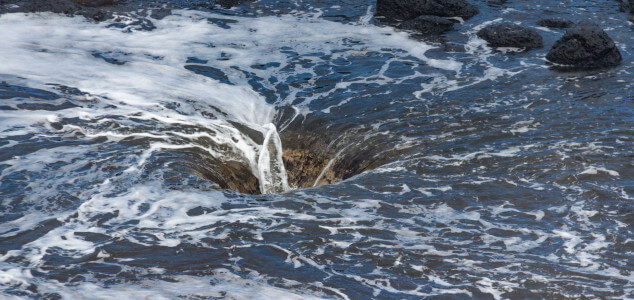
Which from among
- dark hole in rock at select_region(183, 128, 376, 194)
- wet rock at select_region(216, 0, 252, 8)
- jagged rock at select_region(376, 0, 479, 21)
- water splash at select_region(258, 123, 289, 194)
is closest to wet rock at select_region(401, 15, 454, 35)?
jagged rock at select_region(376, 0, 479, 21)

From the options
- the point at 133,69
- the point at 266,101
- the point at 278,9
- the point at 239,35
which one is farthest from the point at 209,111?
the point at 278,9

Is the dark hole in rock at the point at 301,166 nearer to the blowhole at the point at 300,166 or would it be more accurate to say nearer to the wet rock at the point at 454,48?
the blowhole at the point at 300,166

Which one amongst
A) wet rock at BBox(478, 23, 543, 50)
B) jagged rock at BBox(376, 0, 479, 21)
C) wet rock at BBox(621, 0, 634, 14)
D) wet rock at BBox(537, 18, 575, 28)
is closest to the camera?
wet rock at BBox(478, 23, 543, 50)

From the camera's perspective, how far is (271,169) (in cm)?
858

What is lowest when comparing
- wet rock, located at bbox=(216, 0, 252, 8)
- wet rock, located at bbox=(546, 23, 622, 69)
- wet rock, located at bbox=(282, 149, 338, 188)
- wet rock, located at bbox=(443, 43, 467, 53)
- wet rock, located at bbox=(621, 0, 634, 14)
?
wet rock, located at bbox=(282, 149, 338, 188)

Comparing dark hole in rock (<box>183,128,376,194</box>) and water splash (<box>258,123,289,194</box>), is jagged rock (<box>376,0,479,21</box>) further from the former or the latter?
water splash (<box>258,123,289,194</box>)

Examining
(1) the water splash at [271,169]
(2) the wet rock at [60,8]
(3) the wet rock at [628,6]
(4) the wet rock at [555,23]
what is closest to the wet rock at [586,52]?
(4) the wet rock at [555,23]

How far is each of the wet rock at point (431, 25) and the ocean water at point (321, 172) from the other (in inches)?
17.7

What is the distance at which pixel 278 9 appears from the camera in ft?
50.0

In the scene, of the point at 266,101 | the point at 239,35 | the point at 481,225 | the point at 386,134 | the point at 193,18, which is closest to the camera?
the point at 481,225

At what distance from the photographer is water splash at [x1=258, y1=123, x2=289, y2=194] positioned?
27.6 feet

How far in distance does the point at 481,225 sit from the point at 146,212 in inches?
123

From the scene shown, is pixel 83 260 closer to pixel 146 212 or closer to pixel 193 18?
pixel 146 212

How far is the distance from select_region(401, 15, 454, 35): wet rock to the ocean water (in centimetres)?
45
